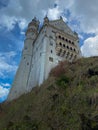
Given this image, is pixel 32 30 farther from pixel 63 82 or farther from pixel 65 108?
pixel 65 108

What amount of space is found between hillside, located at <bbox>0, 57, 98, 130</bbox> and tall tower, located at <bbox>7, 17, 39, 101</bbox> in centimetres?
1088

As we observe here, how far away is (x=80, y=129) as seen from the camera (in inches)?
570

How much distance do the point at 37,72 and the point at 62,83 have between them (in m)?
11.9

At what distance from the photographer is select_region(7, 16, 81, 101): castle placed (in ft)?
110

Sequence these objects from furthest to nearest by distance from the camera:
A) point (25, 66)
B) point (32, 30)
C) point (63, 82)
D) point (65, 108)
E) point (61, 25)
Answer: point (32, 30), point (61, 25), point (25, 66), point (63, 82), point (65, 108)

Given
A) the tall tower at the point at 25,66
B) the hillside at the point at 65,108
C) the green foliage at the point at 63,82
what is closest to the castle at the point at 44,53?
the tall tower at the point at 25,66

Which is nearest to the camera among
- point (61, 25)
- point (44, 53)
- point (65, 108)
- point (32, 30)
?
point (65, 108)

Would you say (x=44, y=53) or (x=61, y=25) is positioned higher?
(x=61, y=25)

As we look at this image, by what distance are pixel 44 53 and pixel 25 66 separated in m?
7.34

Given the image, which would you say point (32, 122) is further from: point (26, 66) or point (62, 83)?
point (26, 66)

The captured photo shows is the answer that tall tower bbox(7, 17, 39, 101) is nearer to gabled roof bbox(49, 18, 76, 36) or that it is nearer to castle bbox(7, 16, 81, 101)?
castle bbox(7, 16, 81, 101)

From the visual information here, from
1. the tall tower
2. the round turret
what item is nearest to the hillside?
the tall tower

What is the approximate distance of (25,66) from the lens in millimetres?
38844

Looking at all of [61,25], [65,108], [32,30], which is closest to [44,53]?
[61,25]
